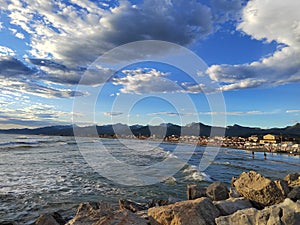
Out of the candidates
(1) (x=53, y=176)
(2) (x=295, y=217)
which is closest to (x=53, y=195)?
(1) (x=53, y=176)

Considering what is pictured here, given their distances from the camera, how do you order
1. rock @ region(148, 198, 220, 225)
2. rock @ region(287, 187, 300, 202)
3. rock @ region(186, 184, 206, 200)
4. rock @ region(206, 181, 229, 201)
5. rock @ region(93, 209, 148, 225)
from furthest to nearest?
rock @ region(186, 184, 206, 200)
rock @ region(206, 181, 229, 201)
rock @ region(287, 187, 300, 202)
rock @ region(148, 198, 220, 225)
rock @ region(93, 209, 148, 225)

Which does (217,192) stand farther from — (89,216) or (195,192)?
(89,216)

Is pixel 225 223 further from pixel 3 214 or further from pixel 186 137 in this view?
pixel 186 137

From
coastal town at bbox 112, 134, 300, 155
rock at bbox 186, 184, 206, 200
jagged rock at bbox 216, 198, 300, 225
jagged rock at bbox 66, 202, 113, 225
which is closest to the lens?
jagged rock at bbox 216, 198, 300, 225

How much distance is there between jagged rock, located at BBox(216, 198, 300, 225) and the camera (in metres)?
5.09

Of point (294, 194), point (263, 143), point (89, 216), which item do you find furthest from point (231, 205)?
point (263, 143)

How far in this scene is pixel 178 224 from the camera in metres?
5.37

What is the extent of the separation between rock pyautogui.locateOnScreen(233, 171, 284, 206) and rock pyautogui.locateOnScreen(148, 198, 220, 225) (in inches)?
66.4

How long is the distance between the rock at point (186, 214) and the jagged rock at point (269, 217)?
1.28 ft

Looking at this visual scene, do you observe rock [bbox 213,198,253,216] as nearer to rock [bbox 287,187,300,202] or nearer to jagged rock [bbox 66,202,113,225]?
rock [bbox 287,187,300,202]

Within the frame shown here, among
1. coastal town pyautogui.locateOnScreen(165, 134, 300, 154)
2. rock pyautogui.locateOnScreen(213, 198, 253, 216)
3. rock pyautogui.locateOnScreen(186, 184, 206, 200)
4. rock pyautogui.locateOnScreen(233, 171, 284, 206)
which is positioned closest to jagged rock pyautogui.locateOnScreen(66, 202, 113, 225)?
rock pyautogui.locateOnScreen(213, 198, 253, 216)

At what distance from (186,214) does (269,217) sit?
1.61 meters

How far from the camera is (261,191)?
7.10m

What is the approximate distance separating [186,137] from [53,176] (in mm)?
156534
